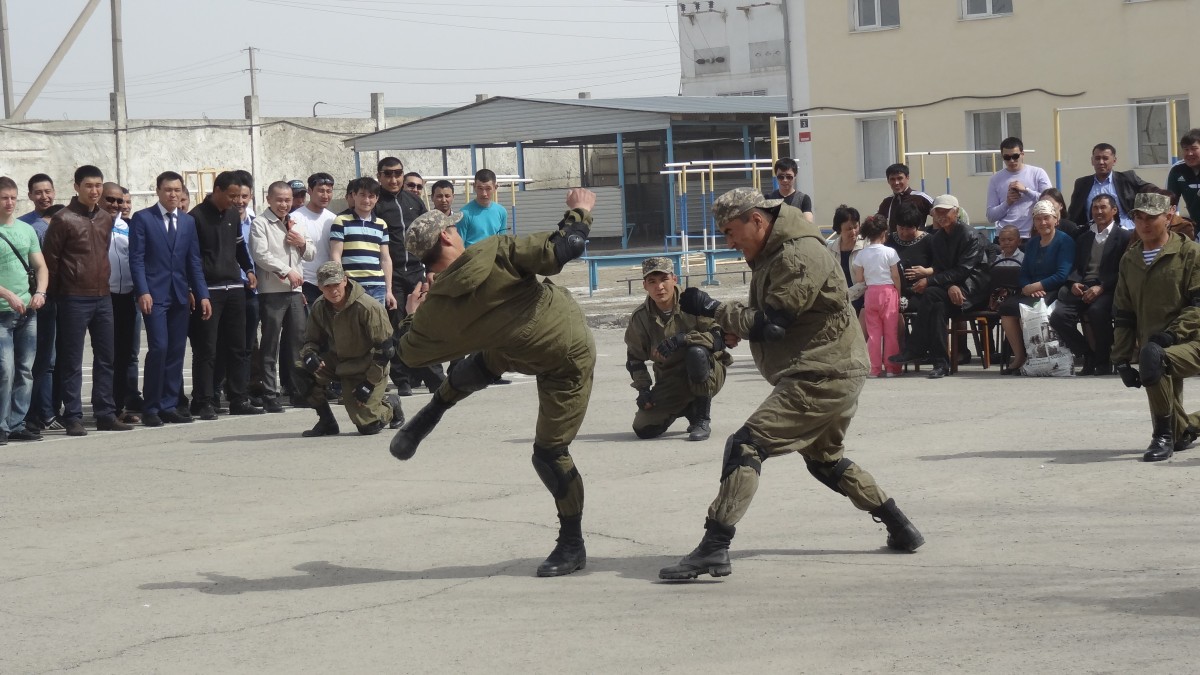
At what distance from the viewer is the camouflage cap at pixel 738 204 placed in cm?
658

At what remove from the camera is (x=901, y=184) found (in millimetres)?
15359

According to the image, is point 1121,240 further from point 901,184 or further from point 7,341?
point 7,341

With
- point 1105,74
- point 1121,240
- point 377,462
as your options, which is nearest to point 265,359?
point 377,462

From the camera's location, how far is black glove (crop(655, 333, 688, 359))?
35.7 feet

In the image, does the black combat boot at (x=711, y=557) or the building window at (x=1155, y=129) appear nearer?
the black combat boot at (x=711, y=557)

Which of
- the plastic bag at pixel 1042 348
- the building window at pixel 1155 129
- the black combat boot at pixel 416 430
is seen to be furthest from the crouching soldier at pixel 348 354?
the building window at pixel 1155 129

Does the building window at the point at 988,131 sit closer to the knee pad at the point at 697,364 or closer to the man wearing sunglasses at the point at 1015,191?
the man wearing sunglasses at the point at 1015,191

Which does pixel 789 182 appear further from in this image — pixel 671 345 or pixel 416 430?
pixel 416 430

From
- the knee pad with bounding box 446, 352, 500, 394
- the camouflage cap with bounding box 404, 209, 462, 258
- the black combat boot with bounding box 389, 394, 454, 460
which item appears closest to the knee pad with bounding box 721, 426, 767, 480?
the knee pad with bounding box 446, 352, 500, 394

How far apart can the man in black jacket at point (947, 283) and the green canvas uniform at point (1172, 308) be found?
519cm

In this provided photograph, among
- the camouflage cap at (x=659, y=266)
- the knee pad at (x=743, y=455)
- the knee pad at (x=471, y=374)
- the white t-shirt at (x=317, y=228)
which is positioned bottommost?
the knee pad at (x=743, y=455)

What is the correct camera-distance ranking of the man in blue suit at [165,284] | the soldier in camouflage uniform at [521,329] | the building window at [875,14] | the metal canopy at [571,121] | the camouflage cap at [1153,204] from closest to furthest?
1. the soldier in camouflage uniform at [521,329]
2. the camouflage cap at [1153,204]
3. the man in blue suit at [165,284]
4. the building window at [875,14]
5. the metal canopy at [571,121]

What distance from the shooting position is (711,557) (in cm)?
653

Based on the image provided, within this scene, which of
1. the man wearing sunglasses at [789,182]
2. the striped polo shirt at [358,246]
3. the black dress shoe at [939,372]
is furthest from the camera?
the man wearing sunglasses at [789,182]
